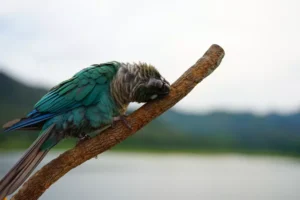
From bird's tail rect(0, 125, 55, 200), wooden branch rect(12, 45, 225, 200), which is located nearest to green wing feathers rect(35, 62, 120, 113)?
bird's tail rect(0, 125, 55, 200)

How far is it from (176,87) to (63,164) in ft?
3.79

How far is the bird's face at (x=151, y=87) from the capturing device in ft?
10.8

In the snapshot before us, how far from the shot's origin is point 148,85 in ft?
11.0

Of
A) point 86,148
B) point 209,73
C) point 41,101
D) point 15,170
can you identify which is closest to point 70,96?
point 41,101

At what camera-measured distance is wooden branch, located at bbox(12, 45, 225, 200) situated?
3166 millimetres

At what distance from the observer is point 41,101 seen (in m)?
3.29

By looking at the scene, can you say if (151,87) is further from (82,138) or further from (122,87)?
(82,138)

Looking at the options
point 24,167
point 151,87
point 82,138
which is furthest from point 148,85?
point 24,167

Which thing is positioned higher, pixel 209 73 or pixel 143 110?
pixel 209 73

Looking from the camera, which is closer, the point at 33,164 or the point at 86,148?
the point at 33,164

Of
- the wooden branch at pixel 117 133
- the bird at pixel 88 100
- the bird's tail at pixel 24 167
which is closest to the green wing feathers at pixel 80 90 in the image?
the bird at pixel 88 100

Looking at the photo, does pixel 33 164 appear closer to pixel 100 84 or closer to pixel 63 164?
pixel 63 164

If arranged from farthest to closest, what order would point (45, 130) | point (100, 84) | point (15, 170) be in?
point (100, 84)
point (45, 130)
point (15, 170)

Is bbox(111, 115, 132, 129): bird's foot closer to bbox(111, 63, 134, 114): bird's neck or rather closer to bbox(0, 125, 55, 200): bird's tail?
bbox(111, 63, 134, 114): bird's neck
